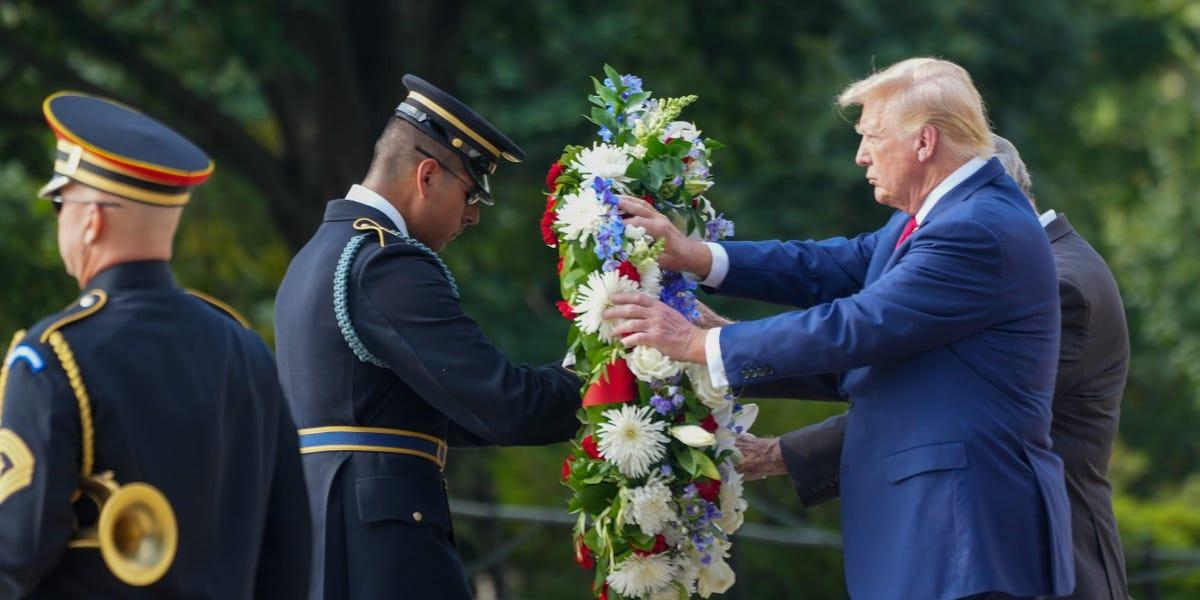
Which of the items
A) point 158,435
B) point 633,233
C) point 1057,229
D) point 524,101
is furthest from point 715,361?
point 524,101

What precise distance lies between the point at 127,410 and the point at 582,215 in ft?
4.87

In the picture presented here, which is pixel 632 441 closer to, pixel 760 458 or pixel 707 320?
pixel 707 320

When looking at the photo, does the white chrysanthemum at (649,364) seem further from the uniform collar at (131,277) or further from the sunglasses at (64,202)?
the sunglasses at (64,202)

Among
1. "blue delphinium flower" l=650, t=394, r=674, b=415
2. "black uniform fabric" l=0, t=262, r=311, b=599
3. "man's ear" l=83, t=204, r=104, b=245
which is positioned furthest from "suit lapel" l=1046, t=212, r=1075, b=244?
"man's ear" l=83, t=204, r=104, b=245

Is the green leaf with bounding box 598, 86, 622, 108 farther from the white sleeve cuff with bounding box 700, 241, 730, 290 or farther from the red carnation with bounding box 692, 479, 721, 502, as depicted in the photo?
the red carnation with bounding box 692, 479, 721, 502

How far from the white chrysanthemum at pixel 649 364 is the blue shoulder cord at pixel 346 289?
51 centimetres

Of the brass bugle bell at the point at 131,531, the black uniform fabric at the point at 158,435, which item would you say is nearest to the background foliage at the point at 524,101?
the black uniform fabric at the point at 158,435

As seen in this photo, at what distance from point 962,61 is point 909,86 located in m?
7.35

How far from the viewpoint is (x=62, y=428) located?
2.91 meters

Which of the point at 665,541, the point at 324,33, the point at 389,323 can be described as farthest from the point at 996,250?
the point at 324,33

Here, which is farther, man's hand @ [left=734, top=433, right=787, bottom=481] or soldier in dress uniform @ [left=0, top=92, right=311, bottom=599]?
man's hand @ [left=734, top=433, right=787, bottom=481]

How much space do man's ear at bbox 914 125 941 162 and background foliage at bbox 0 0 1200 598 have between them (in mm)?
4966

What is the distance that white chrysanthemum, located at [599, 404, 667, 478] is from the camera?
13.5 ft

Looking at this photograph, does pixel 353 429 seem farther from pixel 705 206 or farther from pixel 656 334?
pixel 705 206
